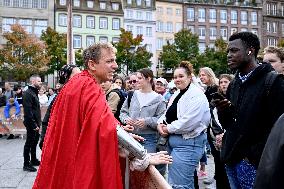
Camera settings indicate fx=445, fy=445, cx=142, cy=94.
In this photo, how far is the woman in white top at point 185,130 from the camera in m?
5.45

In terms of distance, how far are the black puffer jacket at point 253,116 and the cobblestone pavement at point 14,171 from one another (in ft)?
13.8

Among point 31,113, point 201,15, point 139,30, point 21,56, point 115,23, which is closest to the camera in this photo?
point 31,113

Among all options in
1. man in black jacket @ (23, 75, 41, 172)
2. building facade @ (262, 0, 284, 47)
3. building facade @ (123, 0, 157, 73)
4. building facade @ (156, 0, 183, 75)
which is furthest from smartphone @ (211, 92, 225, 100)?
building facade @ (262, 0, 284, 47)

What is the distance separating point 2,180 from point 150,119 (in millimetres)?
3776

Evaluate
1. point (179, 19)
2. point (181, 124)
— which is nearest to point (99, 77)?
point (181, 124)

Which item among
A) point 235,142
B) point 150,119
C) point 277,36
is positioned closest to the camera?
point 235,142

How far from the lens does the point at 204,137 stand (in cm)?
577

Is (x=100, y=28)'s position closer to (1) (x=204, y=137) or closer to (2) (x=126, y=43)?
(2) (x=126, y=43)

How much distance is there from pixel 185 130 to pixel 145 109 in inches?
45.7

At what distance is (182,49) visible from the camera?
63.3 m

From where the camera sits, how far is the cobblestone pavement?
8.16 meters

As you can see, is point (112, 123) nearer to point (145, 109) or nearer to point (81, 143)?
point (81, 143)

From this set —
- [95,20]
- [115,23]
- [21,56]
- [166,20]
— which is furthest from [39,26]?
[166,20]

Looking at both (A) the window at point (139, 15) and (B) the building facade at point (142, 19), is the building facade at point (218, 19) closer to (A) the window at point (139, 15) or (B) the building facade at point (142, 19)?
(B) the building facade at point (142, 19)
